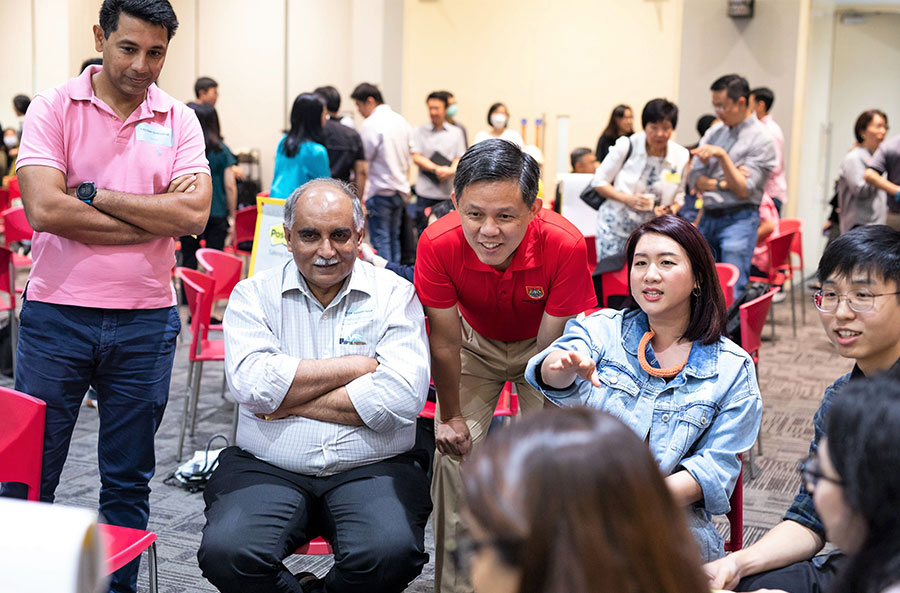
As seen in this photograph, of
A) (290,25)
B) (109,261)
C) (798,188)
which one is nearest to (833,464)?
(109,261)

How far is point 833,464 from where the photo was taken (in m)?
1.11

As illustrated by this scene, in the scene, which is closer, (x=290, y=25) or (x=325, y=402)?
(x=325, y=402)

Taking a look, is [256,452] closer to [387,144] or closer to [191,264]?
[191,264]

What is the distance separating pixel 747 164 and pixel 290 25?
700cm

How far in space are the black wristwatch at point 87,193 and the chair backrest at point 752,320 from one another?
93.8 inches

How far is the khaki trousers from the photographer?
2.66 m

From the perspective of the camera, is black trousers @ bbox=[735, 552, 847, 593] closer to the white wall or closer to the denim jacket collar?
the denim jacket collar

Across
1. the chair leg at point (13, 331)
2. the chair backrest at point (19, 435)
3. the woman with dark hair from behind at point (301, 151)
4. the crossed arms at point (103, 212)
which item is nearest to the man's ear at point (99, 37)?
the crossed arms at point (103, 212)

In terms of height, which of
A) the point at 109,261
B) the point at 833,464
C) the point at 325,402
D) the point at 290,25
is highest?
the point at 290,25

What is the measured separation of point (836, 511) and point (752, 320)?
2.68 m

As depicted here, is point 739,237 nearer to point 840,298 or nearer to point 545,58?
point 840,298

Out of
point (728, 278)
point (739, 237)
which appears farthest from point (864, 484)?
point (739, 237)

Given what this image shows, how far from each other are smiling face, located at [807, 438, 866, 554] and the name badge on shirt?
1894mm

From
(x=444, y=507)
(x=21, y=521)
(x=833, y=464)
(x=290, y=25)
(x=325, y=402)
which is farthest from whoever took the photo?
(x=290, y=25)
